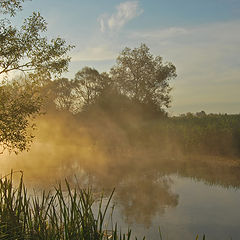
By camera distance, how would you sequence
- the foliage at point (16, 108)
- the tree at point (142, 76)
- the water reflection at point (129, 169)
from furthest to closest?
Result: 1. the tree at point (142, 76)
2. the water reflection at point (129, 169)
3. the foliage at point (16, 108)

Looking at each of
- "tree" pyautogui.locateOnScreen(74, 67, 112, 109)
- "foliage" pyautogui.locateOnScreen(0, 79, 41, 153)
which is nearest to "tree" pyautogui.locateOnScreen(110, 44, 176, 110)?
"tree" pyautogui.locateOnScreen(74, 67, 112, 109)

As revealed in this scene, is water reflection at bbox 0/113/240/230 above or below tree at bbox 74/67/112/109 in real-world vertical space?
below

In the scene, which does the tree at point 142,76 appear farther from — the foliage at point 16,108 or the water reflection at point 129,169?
the foliage at point 16,108

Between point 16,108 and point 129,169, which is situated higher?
point 16,108

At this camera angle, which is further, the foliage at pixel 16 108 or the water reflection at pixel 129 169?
the water reflection at pixel 129 169

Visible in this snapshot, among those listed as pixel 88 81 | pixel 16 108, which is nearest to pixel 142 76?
pixel 88 81

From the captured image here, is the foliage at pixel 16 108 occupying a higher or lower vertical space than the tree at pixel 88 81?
lower

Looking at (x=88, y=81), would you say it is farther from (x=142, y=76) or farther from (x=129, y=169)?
(x=129, y=169)

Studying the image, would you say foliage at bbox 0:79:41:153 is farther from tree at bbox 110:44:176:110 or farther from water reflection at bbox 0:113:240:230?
tree at bbox 110:44:176:110

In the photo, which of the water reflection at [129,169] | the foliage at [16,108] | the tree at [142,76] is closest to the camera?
the foliage at [16,108]

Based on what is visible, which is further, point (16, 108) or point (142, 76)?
point (142, 76)

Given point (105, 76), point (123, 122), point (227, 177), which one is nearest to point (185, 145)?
point (227, 177)

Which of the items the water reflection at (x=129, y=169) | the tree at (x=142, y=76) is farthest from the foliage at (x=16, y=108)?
the tree at (x=142, y=76)

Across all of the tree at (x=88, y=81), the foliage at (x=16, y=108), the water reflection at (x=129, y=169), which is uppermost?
the tree at (x=88, y=81)
